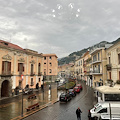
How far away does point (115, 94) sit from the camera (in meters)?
17.4

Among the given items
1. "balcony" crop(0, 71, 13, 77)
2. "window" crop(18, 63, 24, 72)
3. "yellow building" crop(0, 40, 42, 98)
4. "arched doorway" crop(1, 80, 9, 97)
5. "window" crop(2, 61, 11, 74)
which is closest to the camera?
"balcony" crop(0, 71, 13, 77)

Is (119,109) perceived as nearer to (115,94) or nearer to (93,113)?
(93,113)

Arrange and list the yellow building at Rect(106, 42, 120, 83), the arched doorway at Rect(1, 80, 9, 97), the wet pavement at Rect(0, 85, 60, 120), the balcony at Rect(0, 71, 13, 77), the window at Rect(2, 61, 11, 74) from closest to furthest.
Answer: the wet pavement at Rect(0, 85, 60, 120) → the yellow building at Rect(106, 42, 120, 83) → the balcony at Rect(0, 71, 13, 77) → the window at Rect(2, 61, 11, 74) → the arched doorway at Rect(1, 80, 9, 97)

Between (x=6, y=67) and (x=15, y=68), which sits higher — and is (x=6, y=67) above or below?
above

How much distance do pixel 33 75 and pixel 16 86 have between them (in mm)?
7245

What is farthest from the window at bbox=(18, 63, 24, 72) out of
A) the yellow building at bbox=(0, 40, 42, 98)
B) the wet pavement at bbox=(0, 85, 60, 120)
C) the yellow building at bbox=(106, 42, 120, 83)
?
the yellow building at bbox=(106, 42, 120, 83)

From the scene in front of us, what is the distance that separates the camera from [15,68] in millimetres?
29781

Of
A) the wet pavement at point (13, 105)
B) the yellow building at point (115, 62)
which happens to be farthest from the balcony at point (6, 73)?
the yellow building at point (115, 62)

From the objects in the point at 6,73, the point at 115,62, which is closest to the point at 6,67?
the point at 6,73

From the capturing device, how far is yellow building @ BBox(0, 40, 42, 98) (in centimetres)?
2645

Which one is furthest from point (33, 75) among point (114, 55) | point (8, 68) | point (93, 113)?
point (93, 113)

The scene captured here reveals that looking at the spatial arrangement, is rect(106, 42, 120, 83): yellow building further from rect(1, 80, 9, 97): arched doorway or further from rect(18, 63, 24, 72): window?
rect(1, 80, 9, 97): arched doorway

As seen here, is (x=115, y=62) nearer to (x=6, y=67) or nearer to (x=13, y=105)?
(x=13, y=105)

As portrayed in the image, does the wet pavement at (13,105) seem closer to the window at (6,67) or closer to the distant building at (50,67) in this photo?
the window at (6,67)
